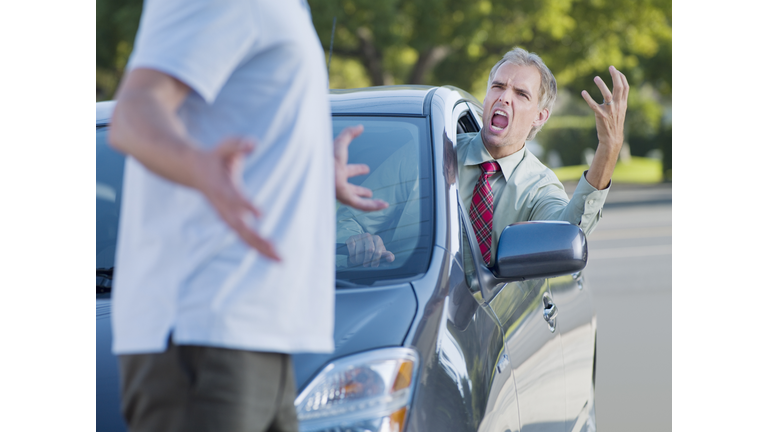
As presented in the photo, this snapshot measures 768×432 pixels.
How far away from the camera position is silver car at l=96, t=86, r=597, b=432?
5.46 ft

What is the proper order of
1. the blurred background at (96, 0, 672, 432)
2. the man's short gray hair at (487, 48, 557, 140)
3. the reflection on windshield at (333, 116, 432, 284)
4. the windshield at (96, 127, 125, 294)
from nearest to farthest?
1. the reflection on windshield at (333, 116, 432, 284)
2. the windshield at (96, 127, 125, 294)
3. the man's short gray hair at (487, 48, 557, 140)
4. the blurred background at (96, 0, 672, 432)

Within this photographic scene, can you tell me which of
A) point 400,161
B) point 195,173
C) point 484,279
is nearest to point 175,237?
point 195,173

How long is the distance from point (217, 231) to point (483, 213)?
5.67 feet

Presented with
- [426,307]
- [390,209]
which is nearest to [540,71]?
[390,209]

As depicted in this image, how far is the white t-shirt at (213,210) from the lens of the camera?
1.14 meters

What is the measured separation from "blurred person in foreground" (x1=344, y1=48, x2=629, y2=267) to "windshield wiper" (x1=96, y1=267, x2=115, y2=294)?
2.86ft

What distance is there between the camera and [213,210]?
3.75 feet

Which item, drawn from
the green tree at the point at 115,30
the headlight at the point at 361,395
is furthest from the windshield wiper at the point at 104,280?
the green tree at the point at 115,30

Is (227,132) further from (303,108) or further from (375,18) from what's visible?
(375,18)

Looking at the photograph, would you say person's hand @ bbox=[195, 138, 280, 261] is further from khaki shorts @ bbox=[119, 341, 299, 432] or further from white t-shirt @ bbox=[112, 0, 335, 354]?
khaki shorts @ bbox=[119, 341, 299, 432]

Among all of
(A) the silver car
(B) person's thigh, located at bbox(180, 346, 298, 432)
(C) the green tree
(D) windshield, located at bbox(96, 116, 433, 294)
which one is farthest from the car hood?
(C) the green tree

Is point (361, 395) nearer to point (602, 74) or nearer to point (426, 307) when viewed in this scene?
point (426, 307)

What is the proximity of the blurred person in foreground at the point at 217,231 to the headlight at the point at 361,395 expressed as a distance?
36 cm

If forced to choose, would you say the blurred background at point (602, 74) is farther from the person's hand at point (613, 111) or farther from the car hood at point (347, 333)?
the car hood at point (347, 333)
